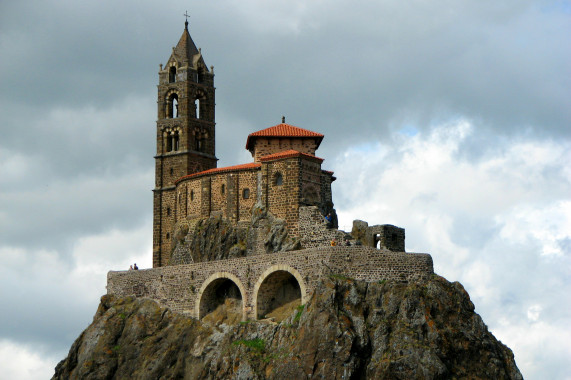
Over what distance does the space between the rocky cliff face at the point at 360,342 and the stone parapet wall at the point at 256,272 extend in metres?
1.19

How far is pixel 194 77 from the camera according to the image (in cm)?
9812

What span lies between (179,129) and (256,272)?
2292cm

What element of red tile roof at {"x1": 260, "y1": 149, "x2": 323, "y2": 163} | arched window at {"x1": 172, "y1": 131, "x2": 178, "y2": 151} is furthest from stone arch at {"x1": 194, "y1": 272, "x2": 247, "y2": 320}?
arched window at {"x1": 172, "y1": 131, "x2": 178, "y2": 151}

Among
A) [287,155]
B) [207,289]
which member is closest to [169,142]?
[287,155]

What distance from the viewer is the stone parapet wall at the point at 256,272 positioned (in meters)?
73.6

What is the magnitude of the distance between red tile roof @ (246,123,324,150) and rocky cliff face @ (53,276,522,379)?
15.6 m

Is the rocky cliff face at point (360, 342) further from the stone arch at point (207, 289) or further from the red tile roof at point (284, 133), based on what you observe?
the red tile roof at point (284, 133)

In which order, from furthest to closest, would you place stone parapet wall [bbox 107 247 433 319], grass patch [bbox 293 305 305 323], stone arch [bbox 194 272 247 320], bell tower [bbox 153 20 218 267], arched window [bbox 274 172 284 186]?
bell tower [bbox 153 20 218 267]
arched window [bbox 274 172 284 186]
stone arch [bbox 194 272 247 320]
stone parapet wall [bbox 107 247 433 319]
grass patch [bbox 293 305 305 323]

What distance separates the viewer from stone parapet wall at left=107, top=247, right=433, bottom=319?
241 ft

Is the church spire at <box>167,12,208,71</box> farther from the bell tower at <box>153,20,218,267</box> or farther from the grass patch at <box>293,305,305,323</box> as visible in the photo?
the grass patch at <box>293,305,305,323</box>

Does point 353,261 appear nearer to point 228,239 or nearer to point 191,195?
point 228,239

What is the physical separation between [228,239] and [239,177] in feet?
15.2

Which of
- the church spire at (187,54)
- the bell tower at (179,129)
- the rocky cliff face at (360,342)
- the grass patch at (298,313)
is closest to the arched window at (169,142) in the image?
the bell tower at (179,129)

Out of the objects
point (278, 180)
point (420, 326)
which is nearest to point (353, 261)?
point (420, 326)
